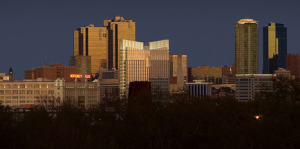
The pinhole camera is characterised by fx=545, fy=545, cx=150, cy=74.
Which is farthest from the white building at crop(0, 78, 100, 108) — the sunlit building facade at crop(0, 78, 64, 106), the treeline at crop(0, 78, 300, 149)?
the treeline at crop(0, 78, 300, 149)

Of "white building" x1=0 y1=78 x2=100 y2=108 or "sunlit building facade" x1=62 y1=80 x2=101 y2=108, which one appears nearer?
"white building" x1=0 y1=78 x2=100 y2=108

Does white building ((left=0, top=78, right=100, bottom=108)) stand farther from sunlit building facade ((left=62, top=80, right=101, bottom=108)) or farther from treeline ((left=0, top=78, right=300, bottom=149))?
treeline ((left=0, top=78, right=300, bottom=149))

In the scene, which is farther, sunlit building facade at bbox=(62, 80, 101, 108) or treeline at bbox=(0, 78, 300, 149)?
sunlit building facade at bbox=(62, 80, 101, 108)

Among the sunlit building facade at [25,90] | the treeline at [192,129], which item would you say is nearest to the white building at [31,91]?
the sunlit building facade at [25,90]

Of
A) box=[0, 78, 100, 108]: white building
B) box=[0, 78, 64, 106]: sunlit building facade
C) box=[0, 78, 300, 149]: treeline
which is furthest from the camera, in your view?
box=[0, 78, 64, 106]: sunlit building facade

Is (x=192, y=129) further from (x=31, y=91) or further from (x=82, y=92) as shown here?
(x=82, y=92)

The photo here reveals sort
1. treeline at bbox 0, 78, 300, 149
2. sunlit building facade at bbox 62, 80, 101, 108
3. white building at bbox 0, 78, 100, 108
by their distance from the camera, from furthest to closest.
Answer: sunlit building facade at bbox 62, 80, 101, 108 → white building at bbox 0, 78, 100, 108 → treeline at bbox 0, 78, 300, 149

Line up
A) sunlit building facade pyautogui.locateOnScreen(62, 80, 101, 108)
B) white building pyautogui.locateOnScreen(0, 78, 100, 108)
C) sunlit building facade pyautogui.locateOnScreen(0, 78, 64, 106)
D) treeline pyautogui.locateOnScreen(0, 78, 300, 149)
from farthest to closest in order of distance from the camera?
sunlit building facade pyautogui.locateOnScreen(62, 80, 101, 108), sunlit building facade pyautogui.locateOnScreen(0, 78, 64, 106), white building pyautogui.locateOnScreen(0, 78, 100, 108), treeline pyautogui.locateOnScreen(0, 78, 300, 149)

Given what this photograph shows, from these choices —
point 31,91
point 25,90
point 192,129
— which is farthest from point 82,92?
point 192,129

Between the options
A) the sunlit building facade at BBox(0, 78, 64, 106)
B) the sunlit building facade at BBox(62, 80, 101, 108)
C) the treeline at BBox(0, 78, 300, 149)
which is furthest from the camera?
the sunlit building facade at BBox(62, 80, 101, 108)

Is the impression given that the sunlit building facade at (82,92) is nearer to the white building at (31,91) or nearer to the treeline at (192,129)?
the white building at (31,91)

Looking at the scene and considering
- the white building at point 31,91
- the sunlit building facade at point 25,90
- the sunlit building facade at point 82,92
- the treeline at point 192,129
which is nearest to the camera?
the treeline at point 192,129

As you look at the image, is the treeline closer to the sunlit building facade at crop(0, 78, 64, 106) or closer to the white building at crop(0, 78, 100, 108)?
the white building at crop(0, 78, 100, 108)

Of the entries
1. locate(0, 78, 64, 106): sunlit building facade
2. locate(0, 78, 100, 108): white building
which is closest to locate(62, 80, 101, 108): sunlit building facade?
locate(0, 78, 100, 108): white building
